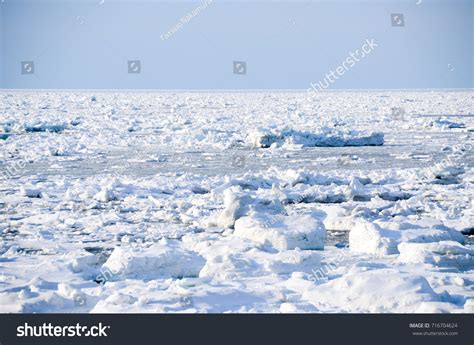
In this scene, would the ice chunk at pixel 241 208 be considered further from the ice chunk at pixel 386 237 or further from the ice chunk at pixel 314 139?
the ice chunk at pixel 314 139

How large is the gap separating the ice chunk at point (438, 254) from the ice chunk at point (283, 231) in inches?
32.5

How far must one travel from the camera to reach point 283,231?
689 cm

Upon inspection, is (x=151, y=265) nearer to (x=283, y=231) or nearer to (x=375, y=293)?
(x=283, y=231)

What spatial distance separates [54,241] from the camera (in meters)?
7.22

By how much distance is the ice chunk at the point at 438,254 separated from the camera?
6230 mm

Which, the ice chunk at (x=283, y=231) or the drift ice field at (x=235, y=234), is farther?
the ice chunk at (x=283, y=231)

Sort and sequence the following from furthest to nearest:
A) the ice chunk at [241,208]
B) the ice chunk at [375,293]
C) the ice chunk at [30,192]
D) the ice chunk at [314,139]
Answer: the ice chunk at [314,139]
the ice chunk at [30,192]
the ice chunk at [241,208]
the ice chunk at [375,293]

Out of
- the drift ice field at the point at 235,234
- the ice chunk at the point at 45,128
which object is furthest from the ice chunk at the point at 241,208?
the ice chunk at the point at 45,128

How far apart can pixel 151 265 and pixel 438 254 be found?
2563 mm

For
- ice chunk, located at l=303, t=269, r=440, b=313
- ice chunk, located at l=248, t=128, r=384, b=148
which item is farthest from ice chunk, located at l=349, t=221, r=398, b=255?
ice chunk, located at l=248, t=128, r=384, b=148

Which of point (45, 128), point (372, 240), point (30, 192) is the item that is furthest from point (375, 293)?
point (45, 128)

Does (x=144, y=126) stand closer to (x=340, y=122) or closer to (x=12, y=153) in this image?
(x=340, y=122)

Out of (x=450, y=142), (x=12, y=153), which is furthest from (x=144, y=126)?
(x=450, y=142)
